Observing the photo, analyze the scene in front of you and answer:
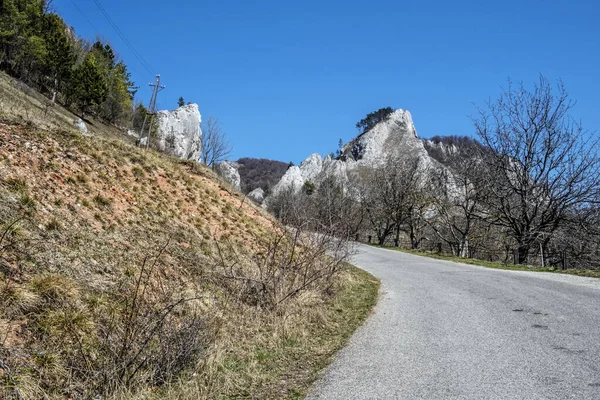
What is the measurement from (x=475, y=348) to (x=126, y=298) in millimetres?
4543

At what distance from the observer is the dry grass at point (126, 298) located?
14.6 ft

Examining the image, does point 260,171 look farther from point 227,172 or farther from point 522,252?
point 522,252

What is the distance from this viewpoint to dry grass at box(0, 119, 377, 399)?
4457 millimetres

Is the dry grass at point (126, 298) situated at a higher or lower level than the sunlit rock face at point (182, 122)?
lower

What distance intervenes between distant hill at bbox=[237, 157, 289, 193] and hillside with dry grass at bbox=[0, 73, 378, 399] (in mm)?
115689

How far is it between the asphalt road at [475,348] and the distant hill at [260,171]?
119610 mm

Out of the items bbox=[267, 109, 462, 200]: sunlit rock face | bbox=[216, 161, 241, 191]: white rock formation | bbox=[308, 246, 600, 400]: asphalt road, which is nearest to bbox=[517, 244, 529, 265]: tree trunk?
bbox=[308, 246, 600, 400]: asphalt road

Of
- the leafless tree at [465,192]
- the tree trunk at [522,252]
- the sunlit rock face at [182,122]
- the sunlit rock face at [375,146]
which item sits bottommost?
the tree trunk at [522,252]

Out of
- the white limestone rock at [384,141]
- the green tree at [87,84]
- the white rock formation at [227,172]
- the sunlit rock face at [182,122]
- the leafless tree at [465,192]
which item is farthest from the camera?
the white limestone rock at [384,141]

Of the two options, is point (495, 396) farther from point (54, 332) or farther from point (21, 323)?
point (21, 323)

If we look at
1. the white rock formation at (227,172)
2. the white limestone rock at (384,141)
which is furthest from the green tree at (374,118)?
the white rock formation at (227,172)

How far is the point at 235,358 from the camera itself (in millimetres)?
5590

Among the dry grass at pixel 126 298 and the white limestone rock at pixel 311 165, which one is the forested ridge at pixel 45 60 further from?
the white limestone rock at pixel 311 165

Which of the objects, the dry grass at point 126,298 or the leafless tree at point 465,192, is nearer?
Answer: the dry grass at point 126,298
